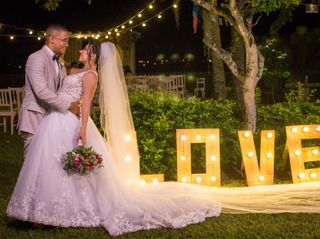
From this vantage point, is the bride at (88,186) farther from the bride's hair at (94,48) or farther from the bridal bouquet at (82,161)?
the bridal bouquet at (82,161)

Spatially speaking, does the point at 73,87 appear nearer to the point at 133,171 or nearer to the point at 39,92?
the point at 39,92

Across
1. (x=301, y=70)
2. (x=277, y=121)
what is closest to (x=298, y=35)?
(x=301, y=70)

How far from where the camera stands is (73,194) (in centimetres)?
608

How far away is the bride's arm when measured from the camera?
6.18 m


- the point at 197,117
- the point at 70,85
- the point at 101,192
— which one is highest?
the point at 70,85

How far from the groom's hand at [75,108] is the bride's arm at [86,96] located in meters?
0.15

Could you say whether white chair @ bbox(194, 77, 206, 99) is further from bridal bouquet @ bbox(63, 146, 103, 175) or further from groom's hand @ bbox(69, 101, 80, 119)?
bridal bouquet @ bbox(63, 146, 103, 175)

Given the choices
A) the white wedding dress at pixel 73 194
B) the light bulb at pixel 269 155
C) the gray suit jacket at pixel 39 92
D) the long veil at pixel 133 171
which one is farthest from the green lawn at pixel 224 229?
the light bulb at pixel 269 155

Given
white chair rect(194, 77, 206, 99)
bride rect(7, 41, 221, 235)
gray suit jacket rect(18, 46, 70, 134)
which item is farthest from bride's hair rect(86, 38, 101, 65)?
white chair rect(194, 77, 206, 99)

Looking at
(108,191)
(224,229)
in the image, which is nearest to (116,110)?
(108,191)

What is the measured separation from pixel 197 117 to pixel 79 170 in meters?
3.13

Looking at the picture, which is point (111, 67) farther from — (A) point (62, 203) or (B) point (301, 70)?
(B) point (301, 70)

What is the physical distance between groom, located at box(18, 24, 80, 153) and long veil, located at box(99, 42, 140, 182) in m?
0.58

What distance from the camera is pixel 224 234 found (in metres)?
5.90
